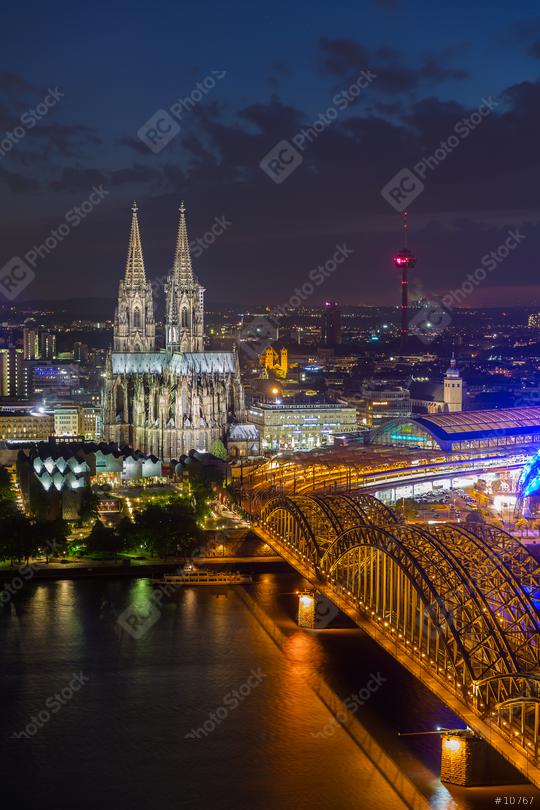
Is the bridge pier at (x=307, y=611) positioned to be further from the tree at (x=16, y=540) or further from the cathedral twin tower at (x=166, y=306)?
the cathedral twin tower at (x=166, y=306)

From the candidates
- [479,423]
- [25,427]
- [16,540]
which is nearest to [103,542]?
[16,540]

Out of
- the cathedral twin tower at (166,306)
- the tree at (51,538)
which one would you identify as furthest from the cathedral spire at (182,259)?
the tree at (51,538)

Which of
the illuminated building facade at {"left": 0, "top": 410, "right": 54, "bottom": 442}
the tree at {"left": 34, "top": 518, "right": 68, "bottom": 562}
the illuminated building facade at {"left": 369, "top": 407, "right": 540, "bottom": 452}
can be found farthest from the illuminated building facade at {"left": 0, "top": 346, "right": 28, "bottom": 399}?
the tree at {"left": 34, "top": 518, "right": 68, "bottom": 562}

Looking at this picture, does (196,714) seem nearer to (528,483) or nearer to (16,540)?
(16,540)

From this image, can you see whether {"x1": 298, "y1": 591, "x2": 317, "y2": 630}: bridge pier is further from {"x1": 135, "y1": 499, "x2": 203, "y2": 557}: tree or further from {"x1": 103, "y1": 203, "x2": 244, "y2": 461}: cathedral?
{"x1": 103, "y1": 203, "x2": 244, "y2": 461}: cathedral

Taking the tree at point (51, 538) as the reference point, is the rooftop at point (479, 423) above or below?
above
